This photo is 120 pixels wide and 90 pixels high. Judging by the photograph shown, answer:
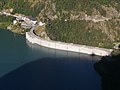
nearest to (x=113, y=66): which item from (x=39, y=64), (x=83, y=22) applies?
(x=39, y=64)

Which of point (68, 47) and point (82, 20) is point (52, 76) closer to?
point (68, 47)

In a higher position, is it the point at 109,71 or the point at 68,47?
the point at 109,71

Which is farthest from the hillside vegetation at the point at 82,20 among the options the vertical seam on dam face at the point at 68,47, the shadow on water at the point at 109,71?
the shadow on water at the point at 109,71

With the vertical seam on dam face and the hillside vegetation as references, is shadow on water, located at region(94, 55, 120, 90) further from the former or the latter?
the hillside vegetation

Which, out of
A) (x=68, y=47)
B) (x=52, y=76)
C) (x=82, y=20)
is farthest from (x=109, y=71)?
(x=82, y=20)

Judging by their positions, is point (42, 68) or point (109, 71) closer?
point (109, 71)

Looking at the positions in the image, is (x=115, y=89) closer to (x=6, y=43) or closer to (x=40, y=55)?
(x=40, y=55)

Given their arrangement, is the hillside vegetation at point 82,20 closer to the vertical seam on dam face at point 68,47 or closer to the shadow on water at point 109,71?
the vertical seam on dam face at point 68,47
